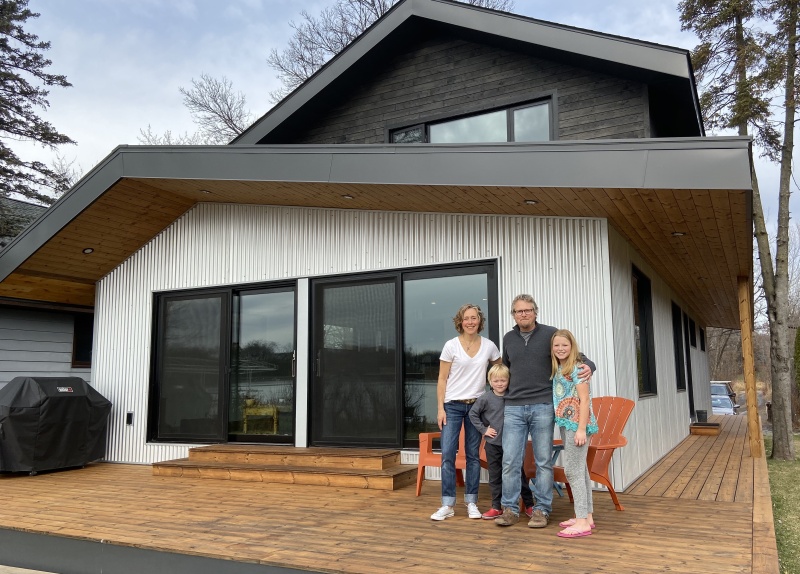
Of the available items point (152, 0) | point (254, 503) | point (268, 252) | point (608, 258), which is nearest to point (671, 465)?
point (608, 258)

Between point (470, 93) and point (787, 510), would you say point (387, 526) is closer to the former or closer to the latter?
point (787, 510)

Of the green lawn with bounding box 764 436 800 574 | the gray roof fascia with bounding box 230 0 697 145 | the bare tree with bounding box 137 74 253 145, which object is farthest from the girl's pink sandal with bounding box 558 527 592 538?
the bare tree with bounding box 137 74 253 145

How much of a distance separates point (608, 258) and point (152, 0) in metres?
19.6

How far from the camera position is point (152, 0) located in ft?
65.9

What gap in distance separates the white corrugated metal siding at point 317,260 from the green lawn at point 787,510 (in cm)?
157

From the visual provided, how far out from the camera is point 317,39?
18.5 meters

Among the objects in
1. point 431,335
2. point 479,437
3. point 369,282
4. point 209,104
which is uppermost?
point 209,104

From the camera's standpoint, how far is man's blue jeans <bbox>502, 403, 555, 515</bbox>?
387cm

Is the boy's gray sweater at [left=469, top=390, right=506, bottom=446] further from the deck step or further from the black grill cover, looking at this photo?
the black grill cover

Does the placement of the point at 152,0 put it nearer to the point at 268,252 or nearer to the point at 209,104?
the point at 209,104

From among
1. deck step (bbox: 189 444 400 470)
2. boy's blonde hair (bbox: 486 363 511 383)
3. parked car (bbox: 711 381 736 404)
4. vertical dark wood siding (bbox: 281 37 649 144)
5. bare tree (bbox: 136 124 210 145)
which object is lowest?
deck step (bbox: 189 444 400 470)

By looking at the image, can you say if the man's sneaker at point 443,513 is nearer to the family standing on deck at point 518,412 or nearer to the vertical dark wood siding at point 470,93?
the family standing on deck at point 518,412

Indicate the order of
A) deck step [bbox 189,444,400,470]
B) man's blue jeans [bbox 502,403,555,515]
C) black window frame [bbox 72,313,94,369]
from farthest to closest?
black window frame [bbox 72,313,94,369]
deck step [bbox 189,444,400,470]
man's blue jeans [bbox 502,403,555,515]

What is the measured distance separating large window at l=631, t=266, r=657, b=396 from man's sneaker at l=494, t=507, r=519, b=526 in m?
3.15
